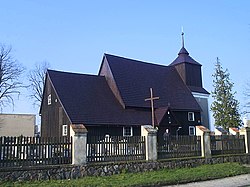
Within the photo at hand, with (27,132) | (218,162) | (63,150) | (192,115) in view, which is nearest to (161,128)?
(192,115)

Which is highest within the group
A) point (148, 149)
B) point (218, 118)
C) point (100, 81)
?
point (100, 81)

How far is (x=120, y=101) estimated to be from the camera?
33.3m

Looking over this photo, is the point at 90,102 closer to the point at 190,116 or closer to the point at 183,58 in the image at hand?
the point at 190,116

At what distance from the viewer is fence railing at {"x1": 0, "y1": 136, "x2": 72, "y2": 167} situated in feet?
40.1

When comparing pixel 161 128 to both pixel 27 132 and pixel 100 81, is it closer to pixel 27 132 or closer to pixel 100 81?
pixel 100 81

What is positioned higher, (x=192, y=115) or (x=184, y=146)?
(x=192, y=115)

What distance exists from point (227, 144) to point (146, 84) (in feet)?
61.4

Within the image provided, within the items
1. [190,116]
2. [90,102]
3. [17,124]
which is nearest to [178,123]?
[190,116]

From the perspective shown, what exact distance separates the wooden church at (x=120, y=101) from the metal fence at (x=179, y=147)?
495 inches

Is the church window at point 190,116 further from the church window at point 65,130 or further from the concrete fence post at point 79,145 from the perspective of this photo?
the concrete fence post at point 79,145

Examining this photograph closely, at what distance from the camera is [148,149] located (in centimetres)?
1556

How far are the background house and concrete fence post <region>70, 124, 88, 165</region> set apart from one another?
4148 centimetres

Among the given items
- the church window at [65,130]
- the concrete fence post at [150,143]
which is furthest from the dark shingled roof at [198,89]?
the concrete fence post at [150,143]

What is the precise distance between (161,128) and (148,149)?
1667cm
